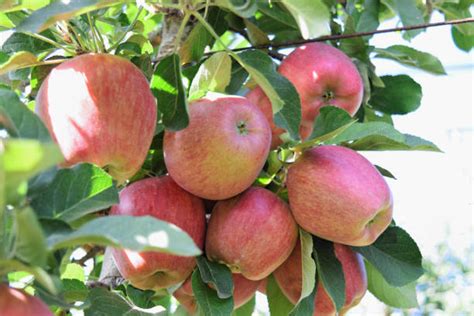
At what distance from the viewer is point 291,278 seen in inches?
41.8

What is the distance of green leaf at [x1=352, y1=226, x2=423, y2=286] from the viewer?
3.62ft

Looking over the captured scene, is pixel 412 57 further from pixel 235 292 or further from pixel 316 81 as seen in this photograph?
pixel 235 292

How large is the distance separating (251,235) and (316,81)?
303 mm

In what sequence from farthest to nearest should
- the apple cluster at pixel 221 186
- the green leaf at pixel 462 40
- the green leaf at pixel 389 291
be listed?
the green leaf at pixel 462 40 → the green leaf at pixel 389 291 → the apple cluster at pixel 221 186

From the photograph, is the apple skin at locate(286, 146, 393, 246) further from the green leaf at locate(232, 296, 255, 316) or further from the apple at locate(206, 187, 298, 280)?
the green leaf at locate(232, 296, 255, 316)

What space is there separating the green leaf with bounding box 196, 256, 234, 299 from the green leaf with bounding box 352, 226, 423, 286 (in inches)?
9.3

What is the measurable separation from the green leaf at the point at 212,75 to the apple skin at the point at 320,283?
0.27 m

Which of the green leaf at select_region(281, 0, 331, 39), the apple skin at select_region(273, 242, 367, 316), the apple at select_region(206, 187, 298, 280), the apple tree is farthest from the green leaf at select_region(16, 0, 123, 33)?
the apple skin at select_region(273, 242, 367, 316)

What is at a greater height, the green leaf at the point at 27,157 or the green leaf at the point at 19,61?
the green leaf at the point at 27,157

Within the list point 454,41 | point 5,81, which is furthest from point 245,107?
point 454,41

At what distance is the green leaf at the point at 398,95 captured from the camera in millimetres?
1385

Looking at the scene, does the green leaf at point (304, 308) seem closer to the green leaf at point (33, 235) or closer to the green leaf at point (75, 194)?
the green leaf at point (75, 194)

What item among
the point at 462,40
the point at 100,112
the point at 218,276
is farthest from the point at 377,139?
the point at 462,40

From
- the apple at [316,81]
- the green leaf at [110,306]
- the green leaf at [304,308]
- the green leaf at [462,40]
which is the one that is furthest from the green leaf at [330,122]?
the green leaf at [462,40]
